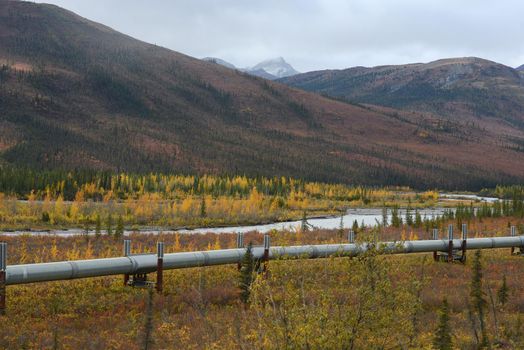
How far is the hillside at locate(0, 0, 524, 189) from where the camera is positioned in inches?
4788

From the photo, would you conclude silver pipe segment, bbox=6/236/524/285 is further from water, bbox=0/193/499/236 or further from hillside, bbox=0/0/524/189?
hillside, bbox=0/0/524/189

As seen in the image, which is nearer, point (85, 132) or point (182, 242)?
point (182, 242)

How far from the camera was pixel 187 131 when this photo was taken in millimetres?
150500

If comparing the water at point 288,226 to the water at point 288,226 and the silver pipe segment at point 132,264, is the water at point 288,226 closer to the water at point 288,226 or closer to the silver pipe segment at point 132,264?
the water at point 288,226

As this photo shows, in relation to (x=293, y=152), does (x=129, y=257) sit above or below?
below

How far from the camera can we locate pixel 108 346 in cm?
1126

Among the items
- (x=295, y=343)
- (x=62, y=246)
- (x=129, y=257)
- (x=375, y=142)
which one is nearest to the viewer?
(x=295, y=343)

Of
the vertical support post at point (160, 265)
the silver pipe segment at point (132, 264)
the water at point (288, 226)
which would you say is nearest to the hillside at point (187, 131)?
the water at point (288, 226)

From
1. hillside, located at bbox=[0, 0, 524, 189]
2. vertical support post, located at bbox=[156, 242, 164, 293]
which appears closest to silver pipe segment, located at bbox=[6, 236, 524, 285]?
vertical support post, located at bbox=[156, 242, 164, 293]

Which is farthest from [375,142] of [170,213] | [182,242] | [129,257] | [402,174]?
[129,257]

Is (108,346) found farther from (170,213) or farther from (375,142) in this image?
(375,142)

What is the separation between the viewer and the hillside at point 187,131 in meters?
122

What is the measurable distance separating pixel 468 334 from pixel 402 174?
440ft

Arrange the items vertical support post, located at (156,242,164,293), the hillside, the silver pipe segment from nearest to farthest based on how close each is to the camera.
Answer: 1. the silver pipe segment
2. vertical support post, located at (156,242,164,293)
3. the hillside
